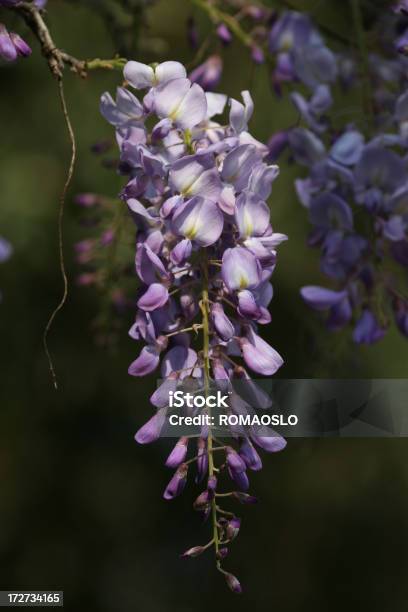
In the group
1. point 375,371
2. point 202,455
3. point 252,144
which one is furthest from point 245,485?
point 375,371

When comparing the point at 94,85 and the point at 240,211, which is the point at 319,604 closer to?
the point at 94,85

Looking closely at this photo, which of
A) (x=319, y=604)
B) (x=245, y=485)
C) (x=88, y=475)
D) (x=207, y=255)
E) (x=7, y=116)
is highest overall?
(x=207, y=255)

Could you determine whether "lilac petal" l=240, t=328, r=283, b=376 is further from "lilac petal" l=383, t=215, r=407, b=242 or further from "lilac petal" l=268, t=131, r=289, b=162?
"lilac petal" l=268, t=131, r=289, b=162

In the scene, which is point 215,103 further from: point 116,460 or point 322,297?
point 116,460

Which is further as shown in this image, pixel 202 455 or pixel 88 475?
pixel 88 475

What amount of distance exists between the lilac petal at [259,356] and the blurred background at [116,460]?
131cm

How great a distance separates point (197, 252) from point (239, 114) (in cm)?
12

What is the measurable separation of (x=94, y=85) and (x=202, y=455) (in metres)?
Result: 1.68

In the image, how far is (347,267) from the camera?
0.99 meters

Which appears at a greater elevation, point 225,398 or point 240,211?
point 240,211

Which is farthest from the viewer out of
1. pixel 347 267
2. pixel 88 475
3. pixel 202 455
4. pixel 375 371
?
pixel 88 475

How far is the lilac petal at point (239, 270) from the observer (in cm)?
70

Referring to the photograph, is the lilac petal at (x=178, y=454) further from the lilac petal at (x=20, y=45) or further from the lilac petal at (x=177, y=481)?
the lilac petal at (x=20, y=45)

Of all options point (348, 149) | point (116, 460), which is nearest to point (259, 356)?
point (348, 149)
